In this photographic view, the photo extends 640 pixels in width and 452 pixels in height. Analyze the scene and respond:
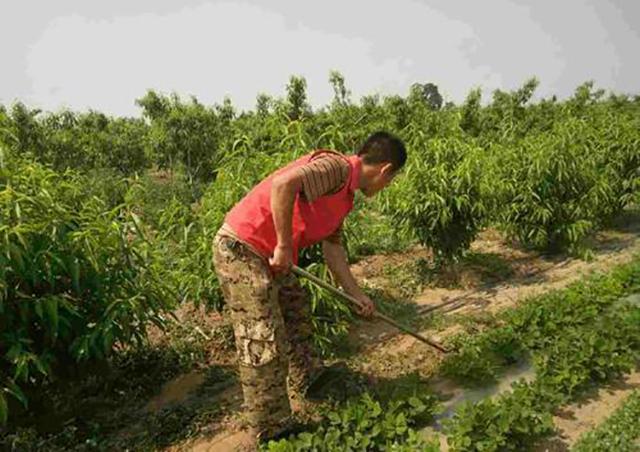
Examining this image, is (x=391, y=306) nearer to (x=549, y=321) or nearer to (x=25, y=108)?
(x=549, y=321)

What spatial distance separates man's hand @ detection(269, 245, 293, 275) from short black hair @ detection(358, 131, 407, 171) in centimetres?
66

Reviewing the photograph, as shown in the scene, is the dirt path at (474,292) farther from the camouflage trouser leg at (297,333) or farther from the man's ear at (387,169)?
the man's ear at (387,169)

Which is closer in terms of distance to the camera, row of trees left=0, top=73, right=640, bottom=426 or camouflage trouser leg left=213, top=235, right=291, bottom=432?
camouflage trouser leg left=213, top=235, right=291, bottom=432

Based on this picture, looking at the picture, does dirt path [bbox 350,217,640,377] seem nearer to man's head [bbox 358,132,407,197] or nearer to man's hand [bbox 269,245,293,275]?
man's hand [bbox 269,245,293,275]

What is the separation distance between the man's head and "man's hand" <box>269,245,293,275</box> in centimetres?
55

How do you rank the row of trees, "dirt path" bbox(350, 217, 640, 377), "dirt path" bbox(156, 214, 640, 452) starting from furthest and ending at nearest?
1. "dirt path" bbox(350, 217, 640, 377)
2. "dirt path" bbox(156, 214, 640, 452)
3. the row of trees

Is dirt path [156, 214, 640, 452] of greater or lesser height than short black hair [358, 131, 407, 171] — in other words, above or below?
below

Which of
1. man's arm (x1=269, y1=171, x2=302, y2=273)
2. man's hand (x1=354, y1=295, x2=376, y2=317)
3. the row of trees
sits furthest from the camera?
man's hand (x1=354, y1=295, x2=376, y2=317)

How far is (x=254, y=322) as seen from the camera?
2676 millimetres

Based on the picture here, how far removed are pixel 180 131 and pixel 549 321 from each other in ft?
31.7

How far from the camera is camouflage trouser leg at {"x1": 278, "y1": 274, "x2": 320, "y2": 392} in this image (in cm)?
323

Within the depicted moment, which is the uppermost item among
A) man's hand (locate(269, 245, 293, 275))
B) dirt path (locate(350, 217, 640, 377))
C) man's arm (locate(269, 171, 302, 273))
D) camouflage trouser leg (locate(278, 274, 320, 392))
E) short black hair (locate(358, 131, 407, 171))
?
short black hair (locate(358, 131, 407, 171))

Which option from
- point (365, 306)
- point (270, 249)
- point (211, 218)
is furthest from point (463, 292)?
point (270, 249)

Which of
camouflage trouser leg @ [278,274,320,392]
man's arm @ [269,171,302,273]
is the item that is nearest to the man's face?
man's arm @ [269,171,302,273]
